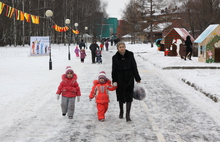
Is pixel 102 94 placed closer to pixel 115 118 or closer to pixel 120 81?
pixel 120 81

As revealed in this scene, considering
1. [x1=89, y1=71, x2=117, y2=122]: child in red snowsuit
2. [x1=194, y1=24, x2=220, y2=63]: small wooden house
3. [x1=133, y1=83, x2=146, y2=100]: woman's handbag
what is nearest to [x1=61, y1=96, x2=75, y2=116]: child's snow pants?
[x1=89, y1=71, x2=117, y2=122]: child in red snowsuit

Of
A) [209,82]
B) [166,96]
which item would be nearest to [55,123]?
[166,96]

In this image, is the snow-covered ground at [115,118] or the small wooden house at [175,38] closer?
the snow-covered ground at [115,118]

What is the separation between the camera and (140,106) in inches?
321

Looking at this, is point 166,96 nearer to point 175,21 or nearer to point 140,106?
A: point 140,106

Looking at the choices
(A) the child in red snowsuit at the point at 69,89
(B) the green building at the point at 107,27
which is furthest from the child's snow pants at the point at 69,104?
(B) the green building at the point at 107,27

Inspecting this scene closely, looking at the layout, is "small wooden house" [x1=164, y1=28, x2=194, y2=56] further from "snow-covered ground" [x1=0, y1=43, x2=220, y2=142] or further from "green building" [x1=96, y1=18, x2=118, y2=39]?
"green building" [x1=96, y1=18, x2=118, y2=39]

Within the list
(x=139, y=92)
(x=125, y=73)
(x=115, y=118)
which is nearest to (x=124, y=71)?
(x=125, y=73)

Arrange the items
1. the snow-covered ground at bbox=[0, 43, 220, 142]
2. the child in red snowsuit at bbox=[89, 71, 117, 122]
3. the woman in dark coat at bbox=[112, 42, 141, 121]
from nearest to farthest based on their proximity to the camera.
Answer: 1. the snow-covered ground at bbox=[0, 43, 220, 142]
2. the woman in dark coat at bbox=[112, 42, 141, 121]
3. the child in red snowsuit at bbox=[89, 71, 117, 122]

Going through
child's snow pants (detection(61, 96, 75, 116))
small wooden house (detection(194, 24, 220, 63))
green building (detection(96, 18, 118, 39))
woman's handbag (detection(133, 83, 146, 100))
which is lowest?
child's snow pants (detection(61, 96, 75, 116))

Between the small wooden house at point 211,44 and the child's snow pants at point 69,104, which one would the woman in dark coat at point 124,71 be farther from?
the small wooden house at point 211,44

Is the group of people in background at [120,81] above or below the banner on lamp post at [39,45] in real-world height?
below

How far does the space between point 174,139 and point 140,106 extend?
2.91 m

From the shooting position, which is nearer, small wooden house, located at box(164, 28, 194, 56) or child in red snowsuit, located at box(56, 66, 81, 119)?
child in red snowsuit, located at box(56, 66, 81, 119)
